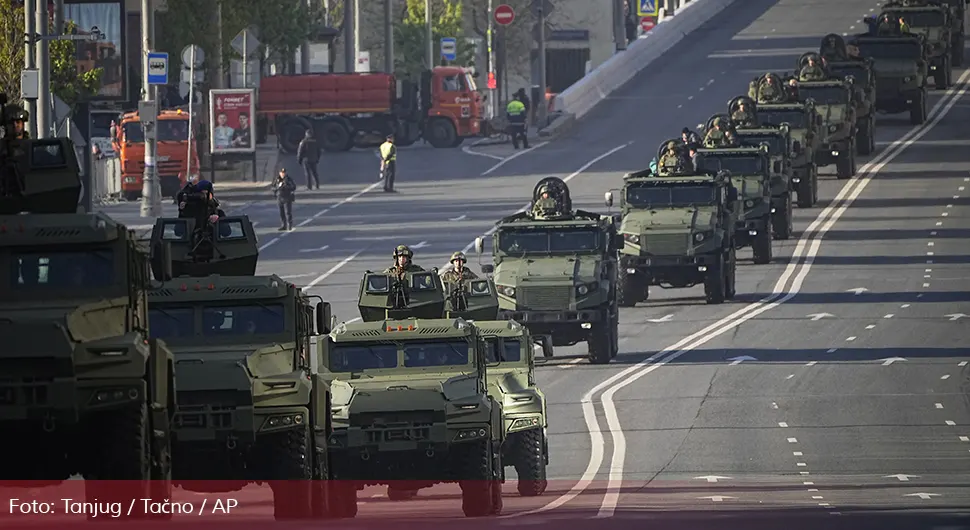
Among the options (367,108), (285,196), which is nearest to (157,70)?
(285,196)

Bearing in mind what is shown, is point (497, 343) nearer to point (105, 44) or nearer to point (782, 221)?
point (782, 221)

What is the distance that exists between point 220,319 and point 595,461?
22.4 ft

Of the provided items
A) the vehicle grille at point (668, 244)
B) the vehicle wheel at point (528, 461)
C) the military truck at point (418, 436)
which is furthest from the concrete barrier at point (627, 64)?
the military truck at point (418, 436)

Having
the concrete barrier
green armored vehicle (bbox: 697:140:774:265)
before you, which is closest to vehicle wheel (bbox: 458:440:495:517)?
green armored vehicle (bbox: 697:140:774:265)

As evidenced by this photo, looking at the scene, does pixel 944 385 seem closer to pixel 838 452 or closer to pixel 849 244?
pixel 838 452

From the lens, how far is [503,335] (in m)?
27.2

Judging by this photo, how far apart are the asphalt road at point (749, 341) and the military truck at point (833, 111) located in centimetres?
129

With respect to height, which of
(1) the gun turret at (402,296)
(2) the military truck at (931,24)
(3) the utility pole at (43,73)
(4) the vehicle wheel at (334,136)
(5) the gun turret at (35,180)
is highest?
(2) the military truck at (931,24)

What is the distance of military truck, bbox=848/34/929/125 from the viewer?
66.1m

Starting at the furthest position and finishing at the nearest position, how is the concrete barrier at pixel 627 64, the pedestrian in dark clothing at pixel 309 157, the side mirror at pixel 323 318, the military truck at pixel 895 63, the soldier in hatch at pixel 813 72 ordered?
the concrete barrier at pixel 627 64 → the military truck at pixel 895 63 → the pedestrian in dark clothing at pixel 309 157 → the soldier in hatch at pixel 813 72 → the side mirror at pixel 323 318

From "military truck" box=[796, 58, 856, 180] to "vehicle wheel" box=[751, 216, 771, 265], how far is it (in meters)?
9.08

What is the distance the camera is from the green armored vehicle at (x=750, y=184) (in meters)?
47.3

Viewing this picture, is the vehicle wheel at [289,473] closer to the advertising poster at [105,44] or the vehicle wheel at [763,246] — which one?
the vehicle wheel at [763,246]

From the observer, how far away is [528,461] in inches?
979
